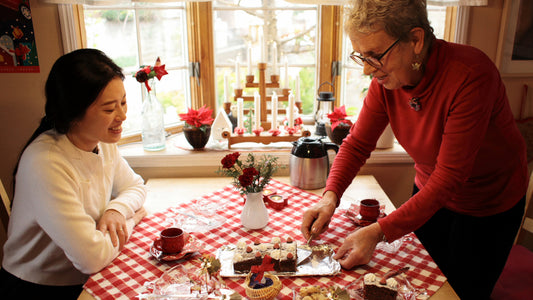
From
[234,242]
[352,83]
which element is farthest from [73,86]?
[352,83]

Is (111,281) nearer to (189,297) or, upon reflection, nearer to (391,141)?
(189,297)

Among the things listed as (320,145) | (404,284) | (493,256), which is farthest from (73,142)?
(493,256)

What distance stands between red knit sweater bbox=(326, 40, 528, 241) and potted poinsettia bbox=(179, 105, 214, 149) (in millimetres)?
824

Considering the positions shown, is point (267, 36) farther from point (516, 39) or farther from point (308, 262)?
point (308, 262)

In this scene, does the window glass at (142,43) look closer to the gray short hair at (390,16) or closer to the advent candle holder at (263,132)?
the advent candle holder at (263,132)

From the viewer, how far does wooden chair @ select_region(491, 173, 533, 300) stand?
146cm

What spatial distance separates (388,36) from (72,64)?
3.10ft

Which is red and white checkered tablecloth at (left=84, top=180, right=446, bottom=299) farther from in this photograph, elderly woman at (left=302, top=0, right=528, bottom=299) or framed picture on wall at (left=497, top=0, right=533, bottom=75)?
framed picture on wall at (left=497, top=0, right=533, bottom=75)

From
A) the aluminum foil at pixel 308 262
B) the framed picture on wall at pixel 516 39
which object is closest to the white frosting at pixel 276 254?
the aluminum foil at pixel 308 262

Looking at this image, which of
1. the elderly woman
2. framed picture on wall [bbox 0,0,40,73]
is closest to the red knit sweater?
the elderly woman

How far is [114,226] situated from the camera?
136 cm

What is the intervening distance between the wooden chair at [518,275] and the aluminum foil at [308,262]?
667mm

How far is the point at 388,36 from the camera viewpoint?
3.76 ft

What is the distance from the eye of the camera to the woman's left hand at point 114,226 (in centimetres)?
133
